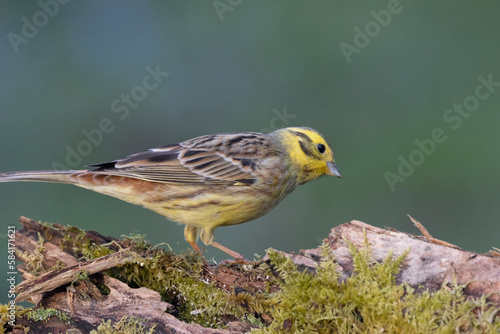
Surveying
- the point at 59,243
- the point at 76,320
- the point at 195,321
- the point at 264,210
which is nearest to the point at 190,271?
the point at 195,321

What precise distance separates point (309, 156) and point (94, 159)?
4.35m

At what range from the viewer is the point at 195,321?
14.0ft

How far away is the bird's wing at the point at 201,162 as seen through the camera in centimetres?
620

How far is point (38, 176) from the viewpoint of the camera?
575 cm

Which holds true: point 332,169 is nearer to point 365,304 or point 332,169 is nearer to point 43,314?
point 365,304

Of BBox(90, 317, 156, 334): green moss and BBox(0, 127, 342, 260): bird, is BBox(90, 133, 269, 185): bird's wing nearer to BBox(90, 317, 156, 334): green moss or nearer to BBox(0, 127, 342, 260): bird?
BBox(0, 127, 342, 260): bird

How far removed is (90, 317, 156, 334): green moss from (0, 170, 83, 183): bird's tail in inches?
91.0

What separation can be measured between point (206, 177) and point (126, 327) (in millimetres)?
2634

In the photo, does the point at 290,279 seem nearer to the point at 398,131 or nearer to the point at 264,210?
the point at 264,210

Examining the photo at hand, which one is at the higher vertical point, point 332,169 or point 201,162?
point 201,162

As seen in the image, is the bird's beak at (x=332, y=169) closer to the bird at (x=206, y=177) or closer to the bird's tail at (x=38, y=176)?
the bird at (x=206, y=177)

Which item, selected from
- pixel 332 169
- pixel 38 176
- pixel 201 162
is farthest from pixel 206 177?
pixel 38 176

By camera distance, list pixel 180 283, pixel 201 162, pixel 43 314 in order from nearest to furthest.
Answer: pixel 43 314, pixel 180 283, pixel 201 162

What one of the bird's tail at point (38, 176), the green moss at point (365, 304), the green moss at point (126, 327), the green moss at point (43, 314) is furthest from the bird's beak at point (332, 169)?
the green moss at point (43, 314)
